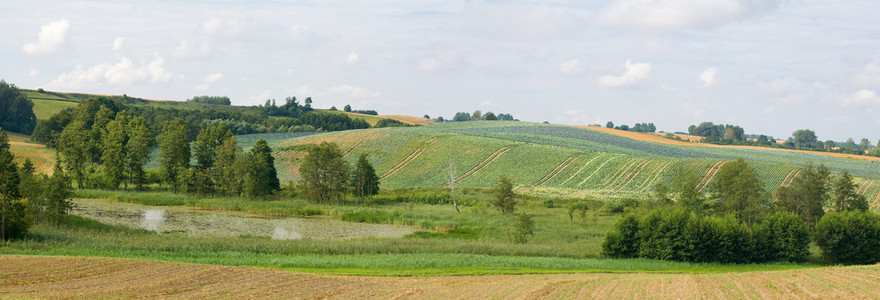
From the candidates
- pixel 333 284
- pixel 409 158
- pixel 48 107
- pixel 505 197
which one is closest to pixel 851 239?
pixel 505 197

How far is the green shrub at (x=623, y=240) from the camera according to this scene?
1752 inches

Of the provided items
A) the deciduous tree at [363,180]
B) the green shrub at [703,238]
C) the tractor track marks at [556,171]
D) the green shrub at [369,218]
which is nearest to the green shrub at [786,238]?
the green shrub at [703,238]

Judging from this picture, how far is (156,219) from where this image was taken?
6081cm

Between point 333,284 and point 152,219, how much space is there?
38.6 metres

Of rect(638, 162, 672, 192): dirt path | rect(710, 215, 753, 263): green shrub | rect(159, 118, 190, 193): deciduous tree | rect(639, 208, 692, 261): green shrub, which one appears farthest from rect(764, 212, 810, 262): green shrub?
rect(159, 118, 190, 193): deciduous tree

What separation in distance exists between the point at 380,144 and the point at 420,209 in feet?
160

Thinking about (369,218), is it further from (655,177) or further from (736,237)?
(655,177)

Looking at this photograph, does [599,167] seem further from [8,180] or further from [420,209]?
[8,180]

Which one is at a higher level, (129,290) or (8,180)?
(8,180)

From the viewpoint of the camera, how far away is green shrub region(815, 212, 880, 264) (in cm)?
4675

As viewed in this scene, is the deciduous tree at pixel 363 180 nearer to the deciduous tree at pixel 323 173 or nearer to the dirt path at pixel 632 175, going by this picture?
the deciduous tree at pixel 323 173

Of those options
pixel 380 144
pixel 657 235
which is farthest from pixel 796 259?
pixel 380 144

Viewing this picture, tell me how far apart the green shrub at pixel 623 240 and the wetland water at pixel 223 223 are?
18433mm

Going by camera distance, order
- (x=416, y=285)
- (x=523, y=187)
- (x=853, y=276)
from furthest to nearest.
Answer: (x=523, y=187)
(x=853, y=276)
(x=416, y=285)
